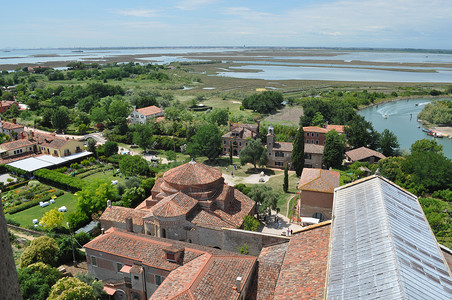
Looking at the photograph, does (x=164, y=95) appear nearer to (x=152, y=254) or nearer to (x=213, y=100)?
(x=213, y=100)

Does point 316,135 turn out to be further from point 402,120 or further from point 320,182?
point 402,120

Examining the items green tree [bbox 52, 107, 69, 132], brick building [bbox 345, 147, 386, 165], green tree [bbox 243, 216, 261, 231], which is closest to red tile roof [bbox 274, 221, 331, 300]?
green tree [bbox 243, 216, 261, 231]

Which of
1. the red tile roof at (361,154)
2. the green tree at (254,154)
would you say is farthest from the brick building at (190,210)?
the red tile roof at (361,154)

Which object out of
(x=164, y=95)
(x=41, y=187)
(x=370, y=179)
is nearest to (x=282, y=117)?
(x=164, y=95)

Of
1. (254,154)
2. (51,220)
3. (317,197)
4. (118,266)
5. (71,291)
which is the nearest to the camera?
(71,291)

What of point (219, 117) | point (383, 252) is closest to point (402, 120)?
point (219, 117)
